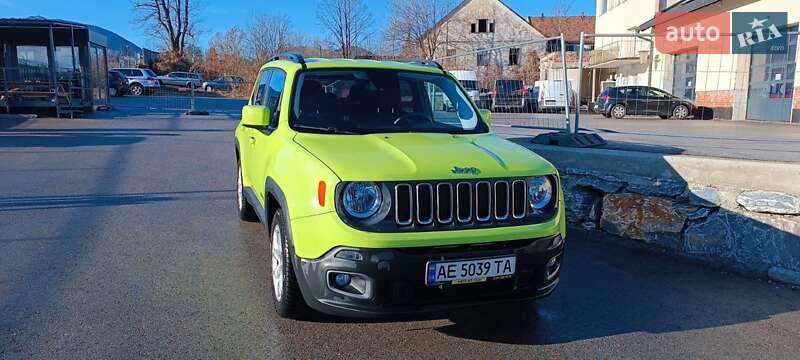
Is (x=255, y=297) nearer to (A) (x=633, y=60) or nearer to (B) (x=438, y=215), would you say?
(B) (x=438, y=215)

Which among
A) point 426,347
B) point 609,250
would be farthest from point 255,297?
point 609,250

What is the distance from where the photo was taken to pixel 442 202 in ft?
10.6

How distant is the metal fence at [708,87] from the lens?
1819 centimetres

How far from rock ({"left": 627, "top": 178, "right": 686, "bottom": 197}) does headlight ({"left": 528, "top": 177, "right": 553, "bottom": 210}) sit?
2.27 m

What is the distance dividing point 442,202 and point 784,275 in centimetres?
323

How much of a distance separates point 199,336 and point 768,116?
20441mm

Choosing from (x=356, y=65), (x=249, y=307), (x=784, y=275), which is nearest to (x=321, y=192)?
(x=249, y=307)

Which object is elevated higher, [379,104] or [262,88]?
[262,88]

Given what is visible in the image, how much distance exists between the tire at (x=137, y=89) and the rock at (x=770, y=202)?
126 feet

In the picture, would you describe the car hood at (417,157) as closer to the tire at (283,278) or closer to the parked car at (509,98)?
the tire at (283,278)

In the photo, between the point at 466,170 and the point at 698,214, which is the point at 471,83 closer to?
the point at 698,214

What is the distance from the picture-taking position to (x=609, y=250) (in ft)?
18.2

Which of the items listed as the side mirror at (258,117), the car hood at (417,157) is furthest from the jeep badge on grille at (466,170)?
the side mirror at (258,117)

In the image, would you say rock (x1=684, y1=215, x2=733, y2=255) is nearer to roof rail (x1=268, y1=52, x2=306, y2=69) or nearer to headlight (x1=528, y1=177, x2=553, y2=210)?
headlight (x1=528, y1=177, x2=553, y2=210)
